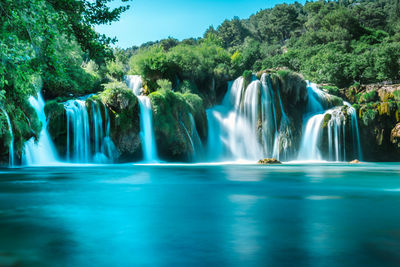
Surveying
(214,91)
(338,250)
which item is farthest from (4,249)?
(214,91)

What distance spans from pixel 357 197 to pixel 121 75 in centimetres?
2755

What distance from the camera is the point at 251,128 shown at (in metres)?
30.1

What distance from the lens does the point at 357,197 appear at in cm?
789

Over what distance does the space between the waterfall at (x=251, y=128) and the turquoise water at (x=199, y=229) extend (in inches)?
837

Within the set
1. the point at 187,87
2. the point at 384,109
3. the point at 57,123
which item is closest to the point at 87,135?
the point at 57,123

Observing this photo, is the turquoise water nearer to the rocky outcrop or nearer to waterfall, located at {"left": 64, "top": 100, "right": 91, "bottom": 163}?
waterfall, located at {"left": 64, "top": 100, "right": 91, "bottom": 163}

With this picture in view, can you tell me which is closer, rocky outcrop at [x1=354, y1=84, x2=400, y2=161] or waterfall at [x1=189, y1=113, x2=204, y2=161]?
waterfall at [x1=189, y1=113, x2=204, y2=161]

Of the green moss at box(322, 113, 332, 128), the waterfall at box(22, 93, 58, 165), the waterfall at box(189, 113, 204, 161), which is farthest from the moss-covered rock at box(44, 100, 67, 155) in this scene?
the green moss at box(322, 113, 332, 128)

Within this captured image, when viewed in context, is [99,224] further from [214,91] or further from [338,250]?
[214,91]

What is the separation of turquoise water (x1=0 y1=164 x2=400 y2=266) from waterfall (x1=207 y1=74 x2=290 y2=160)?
21.3m

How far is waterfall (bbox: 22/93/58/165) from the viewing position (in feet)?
65.4

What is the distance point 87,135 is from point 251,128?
12.9 metres

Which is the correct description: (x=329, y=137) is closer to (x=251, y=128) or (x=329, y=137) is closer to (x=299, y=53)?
(x=251, y=128)

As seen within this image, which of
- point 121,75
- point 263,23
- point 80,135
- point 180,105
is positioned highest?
point 263,23
